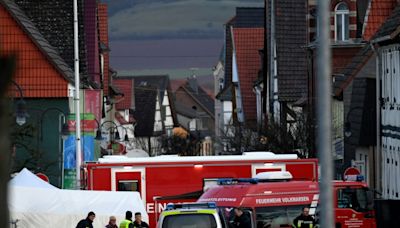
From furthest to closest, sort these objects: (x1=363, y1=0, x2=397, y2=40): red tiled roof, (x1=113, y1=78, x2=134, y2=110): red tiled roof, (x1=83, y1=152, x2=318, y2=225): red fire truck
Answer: (x1=113, y1=78, x2=134, y2=110): red tiled roof < (x1=363, y1=0, x2=397, y2=40): red tiled roof < (x1=83, y1=152, x2=318, y2=225): red fire truck

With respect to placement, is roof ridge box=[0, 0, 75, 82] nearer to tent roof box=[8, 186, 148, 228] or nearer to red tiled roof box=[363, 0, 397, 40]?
red tiled roof box=[363, 0, 397, 40]

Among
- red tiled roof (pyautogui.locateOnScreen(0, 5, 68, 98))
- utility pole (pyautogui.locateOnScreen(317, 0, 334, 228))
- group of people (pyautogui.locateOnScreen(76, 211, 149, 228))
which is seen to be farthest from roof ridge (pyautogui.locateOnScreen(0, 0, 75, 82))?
utility pole (pyautogui.locateOnScreen(317, 0, 334, 228))

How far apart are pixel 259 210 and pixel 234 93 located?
71722 mm

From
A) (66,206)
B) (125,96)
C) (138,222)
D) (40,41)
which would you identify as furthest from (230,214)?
(125,96)

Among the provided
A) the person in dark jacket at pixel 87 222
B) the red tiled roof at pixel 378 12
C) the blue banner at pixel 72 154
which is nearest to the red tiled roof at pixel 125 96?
the red tiled roof at pixel 378 12

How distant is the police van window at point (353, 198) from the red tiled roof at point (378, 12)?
2232 centimetres

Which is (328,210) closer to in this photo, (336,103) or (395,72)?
(395,72)

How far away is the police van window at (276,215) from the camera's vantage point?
98.3 ft

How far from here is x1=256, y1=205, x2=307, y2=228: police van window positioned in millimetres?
29969

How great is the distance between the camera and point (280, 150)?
54.3 m

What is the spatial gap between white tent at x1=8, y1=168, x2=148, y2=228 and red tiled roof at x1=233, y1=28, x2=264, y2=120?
61972 mm

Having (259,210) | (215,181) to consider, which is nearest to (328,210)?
(259,210)

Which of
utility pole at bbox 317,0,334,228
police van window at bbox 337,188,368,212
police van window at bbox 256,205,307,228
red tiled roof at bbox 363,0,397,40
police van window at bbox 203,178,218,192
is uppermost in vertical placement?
red tiled roof at bbox 363,0,397,40

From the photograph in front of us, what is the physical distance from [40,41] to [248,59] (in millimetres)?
43571
